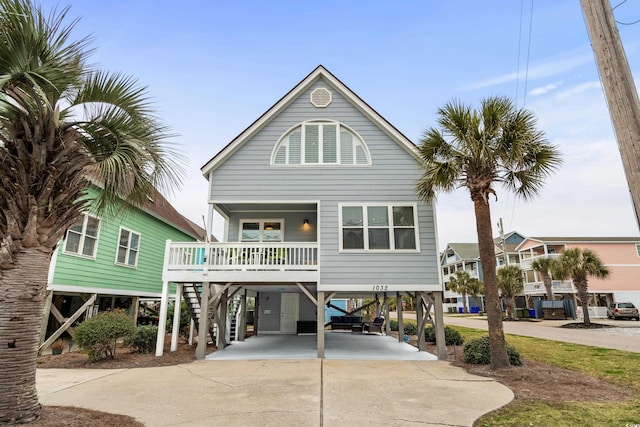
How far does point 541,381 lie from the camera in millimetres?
7055

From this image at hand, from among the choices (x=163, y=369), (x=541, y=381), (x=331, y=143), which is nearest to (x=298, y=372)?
(x=163, y=369)

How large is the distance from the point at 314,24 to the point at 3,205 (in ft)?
45.3

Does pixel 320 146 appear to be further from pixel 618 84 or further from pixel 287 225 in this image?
pixel 618 84

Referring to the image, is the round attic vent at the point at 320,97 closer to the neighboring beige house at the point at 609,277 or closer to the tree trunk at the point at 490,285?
the tree trunk at the point at 490,285

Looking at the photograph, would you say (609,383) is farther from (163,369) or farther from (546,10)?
(163,369)

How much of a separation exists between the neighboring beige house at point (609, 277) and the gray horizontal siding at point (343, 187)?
92.1ft

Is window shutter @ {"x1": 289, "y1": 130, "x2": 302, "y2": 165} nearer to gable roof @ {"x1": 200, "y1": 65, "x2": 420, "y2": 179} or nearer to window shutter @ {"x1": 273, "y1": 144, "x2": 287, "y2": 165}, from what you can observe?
window shutter @ {"x1": 273, "y1": 144, "x2": 287, "y2": 165}

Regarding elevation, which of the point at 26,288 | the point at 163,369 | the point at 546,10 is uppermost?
the point at 546,10

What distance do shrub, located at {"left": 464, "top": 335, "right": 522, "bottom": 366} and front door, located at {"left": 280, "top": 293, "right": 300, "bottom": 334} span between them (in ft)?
29.1

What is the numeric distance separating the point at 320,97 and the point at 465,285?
36983mm

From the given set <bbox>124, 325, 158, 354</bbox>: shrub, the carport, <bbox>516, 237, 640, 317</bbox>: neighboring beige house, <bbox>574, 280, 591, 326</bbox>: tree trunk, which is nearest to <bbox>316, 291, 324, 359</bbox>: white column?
the carport

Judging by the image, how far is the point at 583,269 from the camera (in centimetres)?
2328

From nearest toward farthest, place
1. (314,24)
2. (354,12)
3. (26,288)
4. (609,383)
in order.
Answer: (26,288) → (609,383) → (354,12) → (314,24)

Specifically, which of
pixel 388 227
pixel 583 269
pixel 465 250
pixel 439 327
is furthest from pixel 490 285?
pixel 465 250
